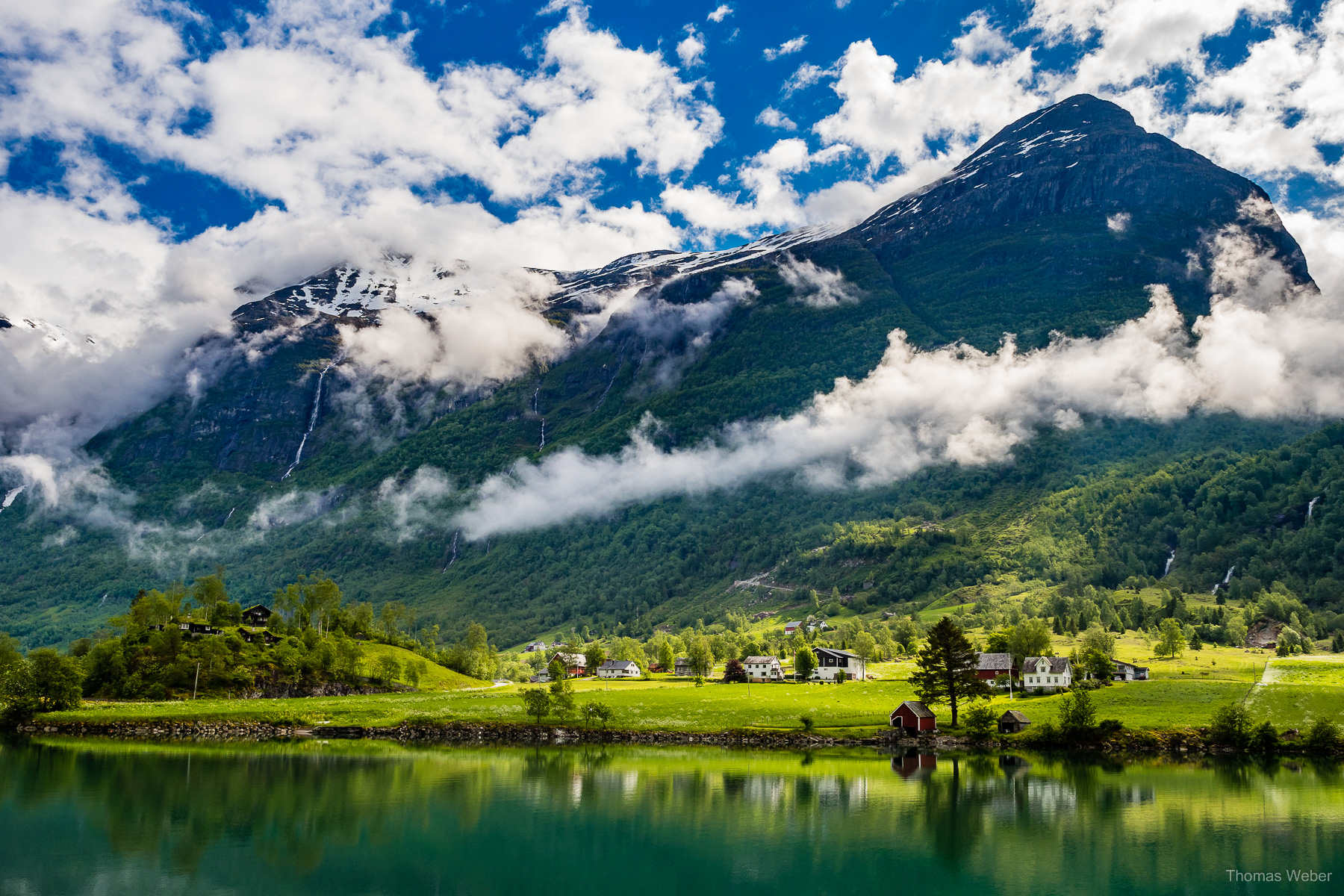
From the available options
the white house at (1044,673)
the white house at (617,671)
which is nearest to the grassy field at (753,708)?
the white house at (1044,673)

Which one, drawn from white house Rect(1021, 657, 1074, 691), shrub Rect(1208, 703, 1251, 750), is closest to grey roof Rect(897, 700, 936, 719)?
shrub Rect(1208, 703, 1251, 750)

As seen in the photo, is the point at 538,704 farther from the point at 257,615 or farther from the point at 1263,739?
the point at 257,615

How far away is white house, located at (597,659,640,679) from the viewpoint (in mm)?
167000

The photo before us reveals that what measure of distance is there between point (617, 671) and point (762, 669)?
108 ft

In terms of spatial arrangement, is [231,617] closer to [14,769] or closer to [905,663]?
[14,769]

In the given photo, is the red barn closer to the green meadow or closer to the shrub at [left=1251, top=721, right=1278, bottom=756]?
the green meadow

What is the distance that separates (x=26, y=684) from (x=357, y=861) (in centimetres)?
7580

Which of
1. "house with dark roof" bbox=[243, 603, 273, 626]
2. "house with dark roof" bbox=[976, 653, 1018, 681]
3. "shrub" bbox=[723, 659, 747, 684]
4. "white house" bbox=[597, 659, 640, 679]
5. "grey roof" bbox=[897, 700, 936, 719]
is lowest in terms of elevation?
"white house" bbox=[597, 659, 640, 679]

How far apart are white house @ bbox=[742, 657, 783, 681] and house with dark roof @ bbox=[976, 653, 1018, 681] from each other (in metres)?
40.1

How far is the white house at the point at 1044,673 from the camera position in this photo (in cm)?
11506

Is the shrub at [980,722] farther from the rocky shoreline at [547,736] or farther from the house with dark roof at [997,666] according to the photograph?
the house with dark roof at [997,666]

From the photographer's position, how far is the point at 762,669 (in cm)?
14950

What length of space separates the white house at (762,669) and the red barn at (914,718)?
59990mm

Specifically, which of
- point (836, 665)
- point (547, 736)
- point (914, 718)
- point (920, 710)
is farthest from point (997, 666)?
point (547, 736)
